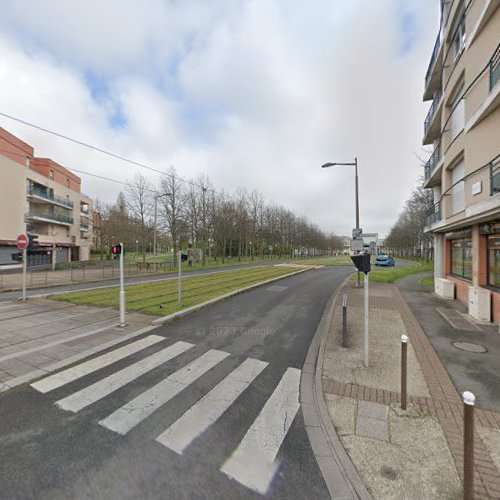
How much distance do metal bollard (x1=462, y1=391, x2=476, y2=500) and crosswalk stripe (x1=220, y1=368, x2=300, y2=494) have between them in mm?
1703

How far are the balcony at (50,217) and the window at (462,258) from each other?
45115mm

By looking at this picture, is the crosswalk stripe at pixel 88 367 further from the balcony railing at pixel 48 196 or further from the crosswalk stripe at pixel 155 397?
the balcony railing at pixel 48 196

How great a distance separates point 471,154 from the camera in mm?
8883

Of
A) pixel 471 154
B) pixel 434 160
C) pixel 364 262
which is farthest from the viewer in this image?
pixel 434 160

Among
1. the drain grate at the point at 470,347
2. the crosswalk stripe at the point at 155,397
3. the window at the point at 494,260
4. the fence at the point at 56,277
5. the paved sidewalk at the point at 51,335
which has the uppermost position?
the window at the point at 494,260

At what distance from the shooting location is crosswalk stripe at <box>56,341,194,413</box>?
3693mm

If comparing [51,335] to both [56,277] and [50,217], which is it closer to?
[56,277]

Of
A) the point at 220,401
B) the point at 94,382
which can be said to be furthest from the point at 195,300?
the point at 220,401

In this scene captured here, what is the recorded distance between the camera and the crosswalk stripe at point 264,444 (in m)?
2.50

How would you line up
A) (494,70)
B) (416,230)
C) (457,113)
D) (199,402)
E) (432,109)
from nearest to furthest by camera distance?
1. (199,402)
2. (494,70)
3. (457,113)
4. (432,109)
5. (416,230)

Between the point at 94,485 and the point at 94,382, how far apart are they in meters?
2.25

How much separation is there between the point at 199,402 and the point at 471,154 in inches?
466

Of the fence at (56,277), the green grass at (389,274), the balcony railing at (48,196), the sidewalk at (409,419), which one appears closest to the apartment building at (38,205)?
the balcony railing at (48,196)

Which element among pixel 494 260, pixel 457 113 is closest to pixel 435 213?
pixel 457 113
